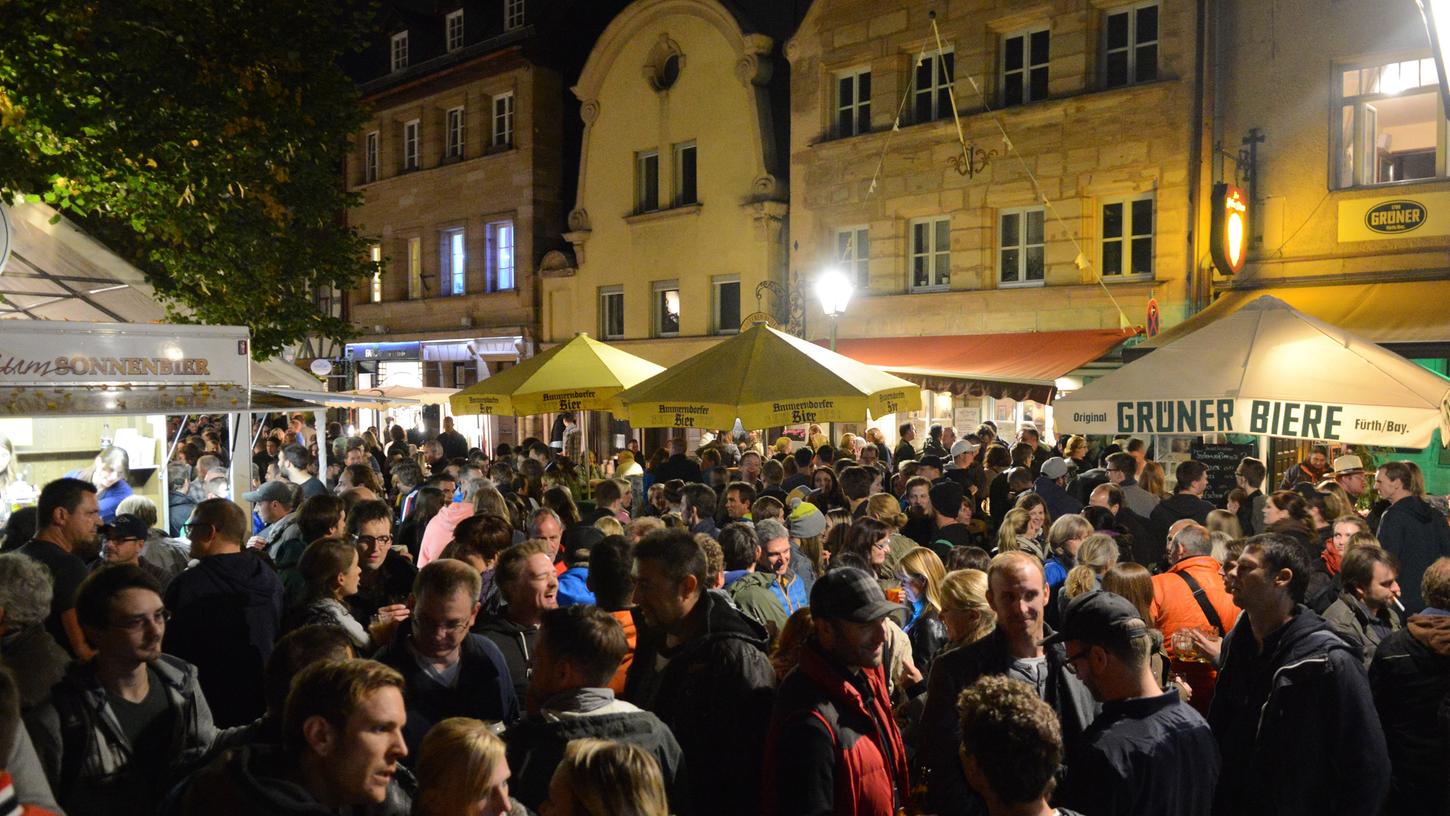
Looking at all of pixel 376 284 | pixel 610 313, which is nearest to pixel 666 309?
pixel 610 313

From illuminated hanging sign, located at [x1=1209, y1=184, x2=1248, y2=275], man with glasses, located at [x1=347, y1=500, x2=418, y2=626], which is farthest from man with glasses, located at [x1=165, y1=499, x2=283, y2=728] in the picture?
illuminated hanging sign, located at [x1=1209, y1=184, x2=1248, y2=275]

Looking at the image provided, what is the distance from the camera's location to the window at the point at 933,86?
61.2 ft

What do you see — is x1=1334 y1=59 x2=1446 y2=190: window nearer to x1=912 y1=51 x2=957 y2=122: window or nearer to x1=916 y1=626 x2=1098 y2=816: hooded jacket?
x1=912 y1=51 x2=957 y2=122: window

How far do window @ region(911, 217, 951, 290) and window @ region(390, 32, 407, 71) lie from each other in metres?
18.3

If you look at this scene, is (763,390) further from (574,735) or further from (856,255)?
(856,255)

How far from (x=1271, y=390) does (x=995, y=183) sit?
37.6 feet

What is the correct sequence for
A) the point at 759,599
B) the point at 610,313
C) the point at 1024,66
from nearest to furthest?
the point at 759,599 → the point at 1024,66 → the point at 610,313

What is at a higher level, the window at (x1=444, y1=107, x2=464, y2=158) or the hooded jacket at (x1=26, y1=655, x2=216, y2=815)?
the window at (x1=444, y1=107, x2=464, y2=158)

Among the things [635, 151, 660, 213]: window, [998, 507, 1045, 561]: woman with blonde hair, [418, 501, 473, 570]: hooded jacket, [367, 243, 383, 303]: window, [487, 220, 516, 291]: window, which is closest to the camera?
[998, 507, 1045, 561]: woman with blonde hair

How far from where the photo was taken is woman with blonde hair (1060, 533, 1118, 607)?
5434 mm

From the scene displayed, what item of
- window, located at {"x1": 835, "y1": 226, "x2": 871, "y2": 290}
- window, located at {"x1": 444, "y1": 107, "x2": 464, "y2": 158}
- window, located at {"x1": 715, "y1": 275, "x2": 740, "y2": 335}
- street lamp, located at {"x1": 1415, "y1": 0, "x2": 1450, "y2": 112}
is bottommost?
street lamp, located at {"x1": 1415, "y1": 0, "x2": 1450, "y2": 112}

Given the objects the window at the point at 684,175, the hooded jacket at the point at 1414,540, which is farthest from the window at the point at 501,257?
the hooded jacket at the point at 1414,540

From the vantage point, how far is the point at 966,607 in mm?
4449

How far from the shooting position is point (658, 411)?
920 centimetres
